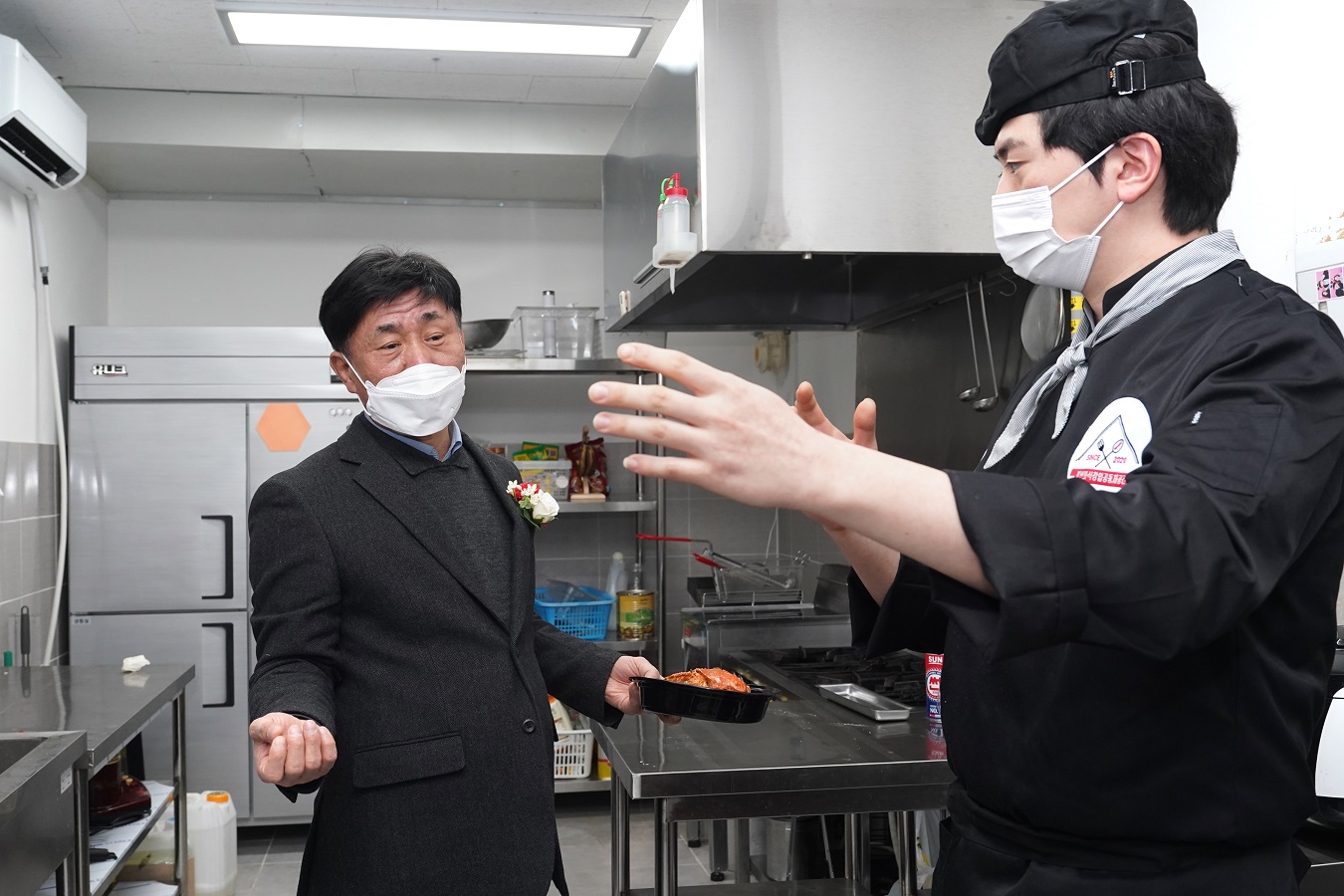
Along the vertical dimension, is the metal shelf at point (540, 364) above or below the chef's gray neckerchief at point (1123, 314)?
above

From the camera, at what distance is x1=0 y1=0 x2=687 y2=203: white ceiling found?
338 cm

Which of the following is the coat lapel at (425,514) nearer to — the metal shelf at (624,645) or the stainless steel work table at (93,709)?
the stainless steel work table at (93,709)

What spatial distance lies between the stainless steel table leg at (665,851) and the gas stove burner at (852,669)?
69cm

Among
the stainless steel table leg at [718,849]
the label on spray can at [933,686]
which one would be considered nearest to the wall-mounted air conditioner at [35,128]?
the label on spray can at [933,686]

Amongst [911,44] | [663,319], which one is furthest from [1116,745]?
[663,319]

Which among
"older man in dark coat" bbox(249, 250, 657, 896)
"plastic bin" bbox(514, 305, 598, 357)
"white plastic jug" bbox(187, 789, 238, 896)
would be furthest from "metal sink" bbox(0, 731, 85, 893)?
"plastic bin" bbox(514, 305, 598, 357)

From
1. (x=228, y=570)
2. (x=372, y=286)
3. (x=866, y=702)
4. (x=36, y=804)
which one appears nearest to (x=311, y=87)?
(x=228, y=570)

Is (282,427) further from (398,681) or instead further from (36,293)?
(398,681)

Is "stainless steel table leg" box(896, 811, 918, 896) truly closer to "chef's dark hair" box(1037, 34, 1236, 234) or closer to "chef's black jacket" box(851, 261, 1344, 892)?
"chef's black jacket" box(851, 261, 1344, 892)

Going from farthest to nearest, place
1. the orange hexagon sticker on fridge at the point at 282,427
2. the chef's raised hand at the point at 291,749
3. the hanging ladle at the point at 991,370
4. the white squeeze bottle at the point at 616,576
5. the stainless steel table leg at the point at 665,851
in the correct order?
the white squeeze bottle at the point at 616,576, the orange hexagon sticker on fridge at the point at 282,427, the hanging ladle at the point at 991,370, the stainless steel table leg at the point at 665,851, the chef's raised hand at the point at 291,749

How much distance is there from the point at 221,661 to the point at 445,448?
2.58 metres

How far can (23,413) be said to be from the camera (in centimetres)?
366

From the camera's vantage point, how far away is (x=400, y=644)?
1663 millimetres

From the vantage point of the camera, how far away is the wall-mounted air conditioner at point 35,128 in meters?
3.11
